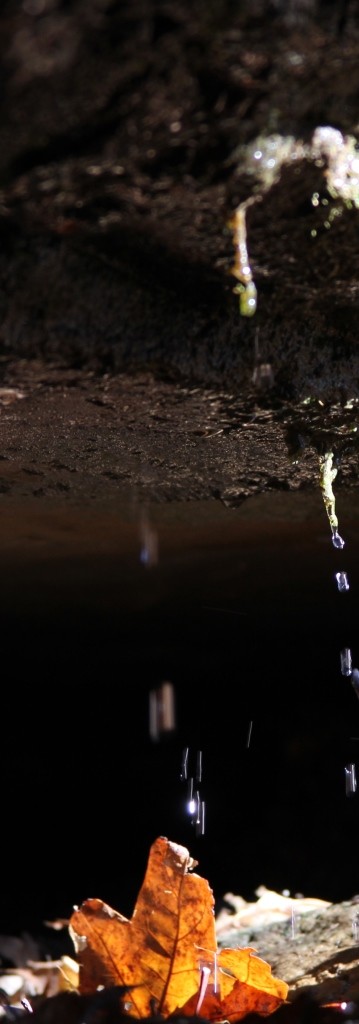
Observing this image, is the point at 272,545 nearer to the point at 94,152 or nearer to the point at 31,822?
the point at 31,822

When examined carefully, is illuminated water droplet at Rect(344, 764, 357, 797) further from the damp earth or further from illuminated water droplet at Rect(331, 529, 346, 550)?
illuminated water droplet at Rect(331, 529, 346, 550)

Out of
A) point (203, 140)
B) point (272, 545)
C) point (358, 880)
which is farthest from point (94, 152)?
point (358, 880)

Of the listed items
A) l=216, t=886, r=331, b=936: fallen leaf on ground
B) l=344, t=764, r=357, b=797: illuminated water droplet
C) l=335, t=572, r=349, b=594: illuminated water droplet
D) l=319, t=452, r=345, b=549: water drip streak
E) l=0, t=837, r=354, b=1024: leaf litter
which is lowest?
l=216, t=886, r=331, b=936: fallen leaf on ground

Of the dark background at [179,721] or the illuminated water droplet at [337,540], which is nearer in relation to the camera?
the illuminated water droplet at [337,540]

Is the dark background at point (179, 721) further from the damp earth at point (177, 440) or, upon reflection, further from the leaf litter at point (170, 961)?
the leaf litter at point (170, 961)

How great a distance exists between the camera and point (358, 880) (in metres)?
3.45

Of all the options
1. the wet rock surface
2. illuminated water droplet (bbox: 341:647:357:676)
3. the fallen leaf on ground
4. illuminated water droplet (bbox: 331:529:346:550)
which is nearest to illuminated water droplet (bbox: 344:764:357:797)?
illuminated water droplet (bbox: 341:647:357:676)

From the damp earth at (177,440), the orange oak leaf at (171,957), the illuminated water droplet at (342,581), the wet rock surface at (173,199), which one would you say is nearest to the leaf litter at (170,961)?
the orange oak leaf at (171,957)

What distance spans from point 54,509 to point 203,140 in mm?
1813

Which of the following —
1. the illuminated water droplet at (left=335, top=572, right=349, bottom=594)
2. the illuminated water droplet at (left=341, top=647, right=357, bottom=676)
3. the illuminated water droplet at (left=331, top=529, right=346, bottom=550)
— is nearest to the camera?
the illuminated water droplet at (left=331, top=529, right=346, bottom=550)

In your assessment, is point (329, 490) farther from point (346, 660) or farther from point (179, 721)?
point (179, 721)

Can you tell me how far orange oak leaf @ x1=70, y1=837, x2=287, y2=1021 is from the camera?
1.84 meters

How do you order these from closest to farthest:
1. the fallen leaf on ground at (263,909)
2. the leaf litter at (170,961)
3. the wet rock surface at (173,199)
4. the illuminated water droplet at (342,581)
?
1. the wet rock surface at (173,199)
2. the leaf litter at (170,961)
3. the fallen leaf on ground at (263,909)
4. the illuminated water droplet at (342,581)

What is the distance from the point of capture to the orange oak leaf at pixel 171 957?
1.84m
